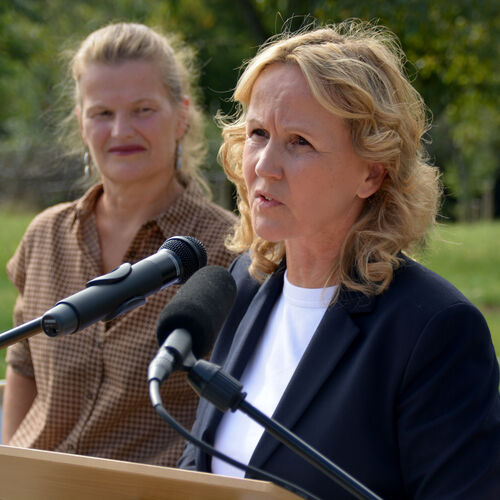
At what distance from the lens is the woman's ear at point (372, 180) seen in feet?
6.98

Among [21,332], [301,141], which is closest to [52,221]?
[301,141]

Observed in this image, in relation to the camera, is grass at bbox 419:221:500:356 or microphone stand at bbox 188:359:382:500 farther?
grass at bbox 419:221:500:356

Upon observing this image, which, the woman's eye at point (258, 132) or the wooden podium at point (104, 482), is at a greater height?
the woman's eye at point (258, 132)

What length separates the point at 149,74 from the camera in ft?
10.1

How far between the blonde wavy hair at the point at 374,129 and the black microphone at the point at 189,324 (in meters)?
0.65

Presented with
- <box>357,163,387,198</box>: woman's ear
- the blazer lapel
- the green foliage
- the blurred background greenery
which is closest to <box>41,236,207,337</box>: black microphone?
the blazer lapel

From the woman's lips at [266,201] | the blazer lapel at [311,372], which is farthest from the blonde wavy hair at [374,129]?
the woman's lips at [266,201]

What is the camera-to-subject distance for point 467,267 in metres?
11.5

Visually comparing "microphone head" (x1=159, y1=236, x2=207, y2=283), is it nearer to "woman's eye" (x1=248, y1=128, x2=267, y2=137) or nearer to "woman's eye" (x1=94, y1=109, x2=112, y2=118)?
"woman's eye" (x1=248, y1=128, x2=267, y2=137)

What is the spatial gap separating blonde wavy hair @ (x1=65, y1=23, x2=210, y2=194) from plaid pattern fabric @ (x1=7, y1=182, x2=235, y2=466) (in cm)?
28

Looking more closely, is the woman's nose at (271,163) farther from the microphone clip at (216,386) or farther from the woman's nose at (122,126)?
the woman's nose at (122,126)

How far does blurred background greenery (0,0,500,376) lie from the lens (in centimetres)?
595

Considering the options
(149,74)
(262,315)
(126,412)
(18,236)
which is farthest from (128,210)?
(18,236)

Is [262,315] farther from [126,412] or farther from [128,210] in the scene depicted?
[128,210]
